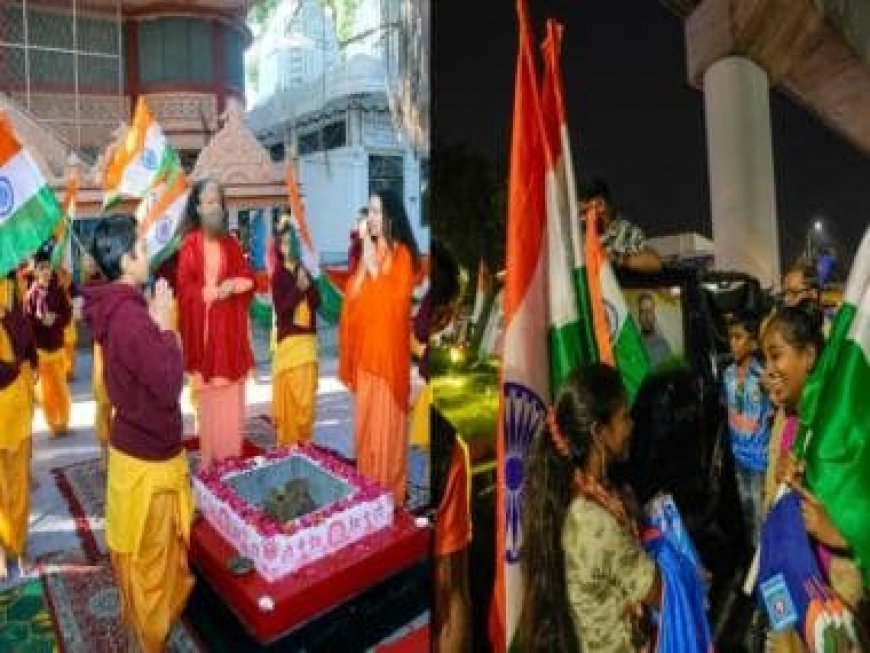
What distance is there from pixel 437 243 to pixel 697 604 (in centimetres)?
66

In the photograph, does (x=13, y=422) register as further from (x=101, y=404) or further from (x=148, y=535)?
(x=101, y=404)

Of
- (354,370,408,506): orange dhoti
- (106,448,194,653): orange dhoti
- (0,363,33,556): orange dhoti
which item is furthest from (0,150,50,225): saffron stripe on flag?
(354,370,408,506): orange dhoti

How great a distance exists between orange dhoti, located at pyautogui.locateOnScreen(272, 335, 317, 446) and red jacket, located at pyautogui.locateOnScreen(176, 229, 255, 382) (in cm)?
30

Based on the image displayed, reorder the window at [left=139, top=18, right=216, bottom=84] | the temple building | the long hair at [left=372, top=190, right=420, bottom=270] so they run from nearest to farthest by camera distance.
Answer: the long hair at [left=372, top=190, right=420, bottom=270] < the temple building < the window at [left=139, top=18, right=216, bottom=84]

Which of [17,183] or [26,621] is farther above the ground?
[17,183]

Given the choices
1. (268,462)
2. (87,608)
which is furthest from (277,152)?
(87,608)

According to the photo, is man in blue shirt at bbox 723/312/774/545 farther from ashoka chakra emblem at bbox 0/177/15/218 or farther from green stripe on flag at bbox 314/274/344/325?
green stripe on flag at bbox 314/274/344/325

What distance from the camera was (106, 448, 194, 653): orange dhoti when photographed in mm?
1970

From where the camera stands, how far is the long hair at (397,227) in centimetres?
289

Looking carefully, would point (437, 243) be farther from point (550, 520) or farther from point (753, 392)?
point (753, 392)

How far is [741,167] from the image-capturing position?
3.93 ft

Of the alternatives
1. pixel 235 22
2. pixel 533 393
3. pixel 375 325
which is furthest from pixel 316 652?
pixel 235 22

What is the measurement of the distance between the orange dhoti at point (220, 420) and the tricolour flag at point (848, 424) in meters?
2.95

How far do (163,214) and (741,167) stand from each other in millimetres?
2679
